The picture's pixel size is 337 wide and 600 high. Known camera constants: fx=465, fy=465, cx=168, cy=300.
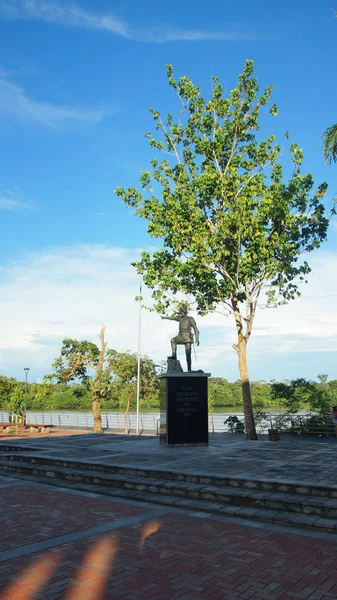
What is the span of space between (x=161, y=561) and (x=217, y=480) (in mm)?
3926

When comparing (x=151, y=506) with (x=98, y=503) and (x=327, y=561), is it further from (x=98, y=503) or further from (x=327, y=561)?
(x=327, y=561)

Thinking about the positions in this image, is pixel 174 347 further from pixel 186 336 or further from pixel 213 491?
pixel 213 491

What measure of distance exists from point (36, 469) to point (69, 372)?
17680 mm

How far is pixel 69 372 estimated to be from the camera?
30.8 meters

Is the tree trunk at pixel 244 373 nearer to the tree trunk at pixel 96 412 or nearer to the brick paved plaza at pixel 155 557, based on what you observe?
the brick paved plaza at pixel 155 557

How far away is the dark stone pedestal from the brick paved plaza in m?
6.67

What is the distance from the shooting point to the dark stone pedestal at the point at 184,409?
613 inches

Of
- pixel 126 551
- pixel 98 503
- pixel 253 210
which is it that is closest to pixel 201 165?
pixel 253 210

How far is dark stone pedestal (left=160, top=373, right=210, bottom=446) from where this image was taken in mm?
15578

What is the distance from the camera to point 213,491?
9078 mm

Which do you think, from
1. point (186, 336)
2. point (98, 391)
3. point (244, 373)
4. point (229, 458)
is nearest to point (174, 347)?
point (186, 336)

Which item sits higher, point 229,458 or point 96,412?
point 96,412

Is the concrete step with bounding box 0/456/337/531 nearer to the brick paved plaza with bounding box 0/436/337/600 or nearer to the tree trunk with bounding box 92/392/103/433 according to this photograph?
Result: the brick paved plaza with bounding box 0/436/337/600

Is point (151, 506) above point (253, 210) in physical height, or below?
below
